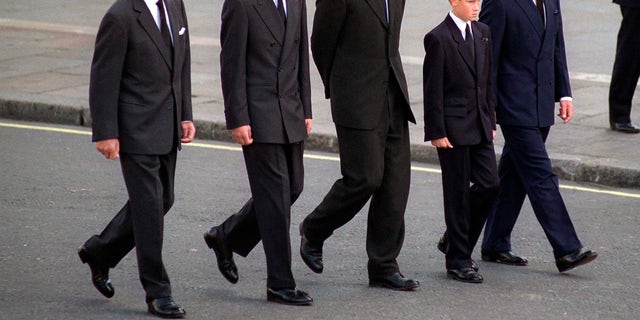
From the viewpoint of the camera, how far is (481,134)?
268 inches

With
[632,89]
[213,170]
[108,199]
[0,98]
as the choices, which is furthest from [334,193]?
[0,98]

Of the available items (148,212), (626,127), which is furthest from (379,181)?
(626,127)

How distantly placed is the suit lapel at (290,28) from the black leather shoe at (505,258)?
180 cm

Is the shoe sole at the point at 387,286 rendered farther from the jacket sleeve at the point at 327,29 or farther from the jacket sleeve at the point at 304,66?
the jacket sleeve at the point at 327,29

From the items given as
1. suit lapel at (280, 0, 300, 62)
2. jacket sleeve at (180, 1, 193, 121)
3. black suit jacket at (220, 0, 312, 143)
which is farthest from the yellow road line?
jacket sleeve at (180, 1, 193, 121)

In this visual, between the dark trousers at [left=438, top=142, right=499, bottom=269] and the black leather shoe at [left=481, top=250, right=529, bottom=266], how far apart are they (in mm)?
412

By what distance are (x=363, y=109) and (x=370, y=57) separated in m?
0.26

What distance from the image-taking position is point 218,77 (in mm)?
13336

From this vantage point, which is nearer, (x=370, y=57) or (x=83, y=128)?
(x=370, y=57)

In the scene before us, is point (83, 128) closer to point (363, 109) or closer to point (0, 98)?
point (0, 98)

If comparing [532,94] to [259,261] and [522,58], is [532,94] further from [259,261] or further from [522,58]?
[259,261]

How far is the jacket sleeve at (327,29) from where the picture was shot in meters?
6.53

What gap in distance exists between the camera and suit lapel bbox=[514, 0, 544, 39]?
7.00 metres

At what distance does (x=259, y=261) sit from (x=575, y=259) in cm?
171
